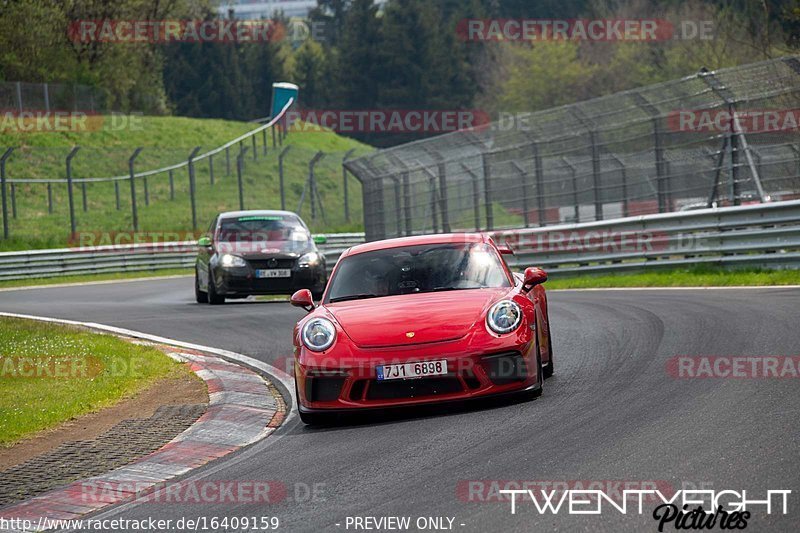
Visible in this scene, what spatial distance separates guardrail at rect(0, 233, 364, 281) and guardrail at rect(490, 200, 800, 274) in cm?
1051

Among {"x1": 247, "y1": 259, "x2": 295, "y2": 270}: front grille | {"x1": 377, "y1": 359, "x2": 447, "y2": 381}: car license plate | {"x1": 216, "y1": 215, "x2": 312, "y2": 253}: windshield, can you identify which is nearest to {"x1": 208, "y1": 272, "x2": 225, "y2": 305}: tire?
{"x1": 216, "y1": 215, "x2": 312, "y2": 253}: windshield

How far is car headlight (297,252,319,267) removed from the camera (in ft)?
64.5

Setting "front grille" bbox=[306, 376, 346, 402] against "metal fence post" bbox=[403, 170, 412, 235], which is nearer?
"front grille" bbox=[306, 376, 346, 402]

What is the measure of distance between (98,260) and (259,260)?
652 inches

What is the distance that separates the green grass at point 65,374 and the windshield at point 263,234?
16.6 feet

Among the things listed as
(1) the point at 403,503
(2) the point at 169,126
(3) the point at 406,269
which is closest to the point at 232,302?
(3) the point at 406,269

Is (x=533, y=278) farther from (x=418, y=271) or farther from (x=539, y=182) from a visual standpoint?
(x=539, y=182)

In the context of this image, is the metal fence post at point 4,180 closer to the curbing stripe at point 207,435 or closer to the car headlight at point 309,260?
the car headlight at point 309,260

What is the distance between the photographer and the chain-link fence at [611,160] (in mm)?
18531

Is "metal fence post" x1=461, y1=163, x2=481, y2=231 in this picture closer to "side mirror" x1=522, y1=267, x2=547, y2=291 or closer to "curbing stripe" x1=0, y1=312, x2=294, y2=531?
"curbing stripe" x1=0, y1=312, x2=294, y2=531

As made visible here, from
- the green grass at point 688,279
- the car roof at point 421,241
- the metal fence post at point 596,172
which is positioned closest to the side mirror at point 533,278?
the car roof at point 421,241

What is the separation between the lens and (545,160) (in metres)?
25.1

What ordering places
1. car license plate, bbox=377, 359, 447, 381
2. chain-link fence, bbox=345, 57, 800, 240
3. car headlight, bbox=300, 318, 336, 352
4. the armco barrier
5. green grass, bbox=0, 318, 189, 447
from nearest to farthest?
car license plate, bbox=377, 359, 447, 381 → car headlight, bbox=300, 318, 336, 352 → green grass, bbox=0, 318, 189, 447 → the armco barrier → chain-link fence, bbox=345, 57, 800, 240
